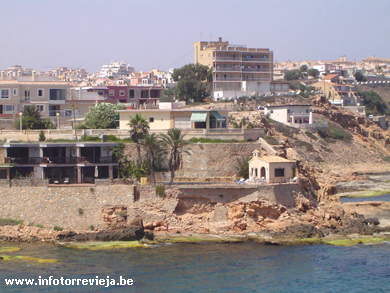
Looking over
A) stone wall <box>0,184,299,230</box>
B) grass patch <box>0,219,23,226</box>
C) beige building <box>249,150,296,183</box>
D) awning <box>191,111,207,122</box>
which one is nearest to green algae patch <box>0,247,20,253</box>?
grass patch <box>0,219,23,226</box>

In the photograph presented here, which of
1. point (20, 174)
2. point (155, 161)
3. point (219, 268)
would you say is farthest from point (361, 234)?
point (20, 174)

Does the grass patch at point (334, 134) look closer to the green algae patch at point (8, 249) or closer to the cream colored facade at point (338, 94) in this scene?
the cream colored facade at point (338, 94)

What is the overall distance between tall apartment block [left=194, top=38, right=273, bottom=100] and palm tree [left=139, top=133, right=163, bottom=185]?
43.9 meters

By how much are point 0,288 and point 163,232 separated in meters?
13.0

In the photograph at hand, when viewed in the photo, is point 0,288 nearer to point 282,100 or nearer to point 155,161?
point 155,161

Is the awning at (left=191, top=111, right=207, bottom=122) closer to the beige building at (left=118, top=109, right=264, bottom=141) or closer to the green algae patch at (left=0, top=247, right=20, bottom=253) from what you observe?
the beige building at (left=118, top=109, right=264, bottom=141)

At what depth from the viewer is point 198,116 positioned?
177 feet

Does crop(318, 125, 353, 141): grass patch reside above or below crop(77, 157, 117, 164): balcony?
above

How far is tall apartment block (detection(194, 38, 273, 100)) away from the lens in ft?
304

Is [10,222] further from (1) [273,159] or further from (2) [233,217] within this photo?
(1) [273,159]

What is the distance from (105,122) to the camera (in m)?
57.2

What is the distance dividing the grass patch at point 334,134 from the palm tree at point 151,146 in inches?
1709

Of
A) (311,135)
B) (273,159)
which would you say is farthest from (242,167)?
(311,135)

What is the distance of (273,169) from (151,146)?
28.8ft
